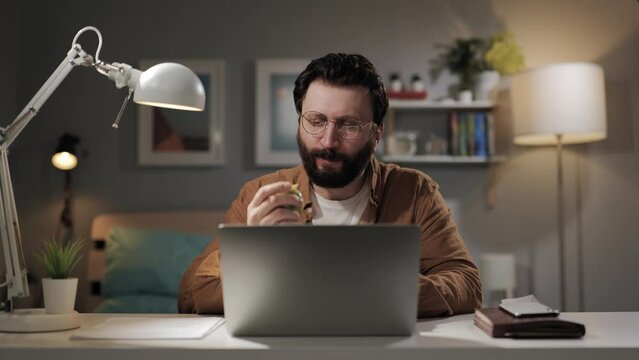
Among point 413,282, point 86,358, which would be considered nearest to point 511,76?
point 413,282

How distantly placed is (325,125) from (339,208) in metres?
0.27

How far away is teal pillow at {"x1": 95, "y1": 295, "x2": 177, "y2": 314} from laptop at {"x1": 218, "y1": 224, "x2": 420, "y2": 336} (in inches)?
85.5

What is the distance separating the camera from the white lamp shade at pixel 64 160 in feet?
11.8

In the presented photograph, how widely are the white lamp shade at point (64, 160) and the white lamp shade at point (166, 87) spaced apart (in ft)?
8.32

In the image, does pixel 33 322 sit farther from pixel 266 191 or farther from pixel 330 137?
pixel 330 137

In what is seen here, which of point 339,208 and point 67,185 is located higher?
point 67,185

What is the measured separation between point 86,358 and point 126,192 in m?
2.99

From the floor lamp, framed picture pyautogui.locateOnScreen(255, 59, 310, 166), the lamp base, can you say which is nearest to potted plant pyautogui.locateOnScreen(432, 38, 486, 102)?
the floor lamp

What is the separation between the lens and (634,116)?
3707mm

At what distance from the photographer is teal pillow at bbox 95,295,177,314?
121 inches

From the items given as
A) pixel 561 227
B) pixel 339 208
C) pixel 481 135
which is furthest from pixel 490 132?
pixel 339 208

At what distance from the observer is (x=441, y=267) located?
64.3 inches

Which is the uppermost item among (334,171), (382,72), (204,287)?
(382,72)

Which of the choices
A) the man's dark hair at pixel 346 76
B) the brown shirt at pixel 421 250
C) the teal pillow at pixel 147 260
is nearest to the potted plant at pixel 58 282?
the brown shirt at pixel 421 250
